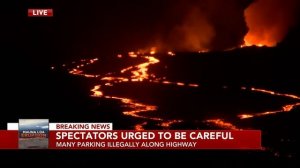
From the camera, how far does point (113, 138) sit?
6754mm

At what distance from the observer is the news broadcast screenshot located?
22.1ft

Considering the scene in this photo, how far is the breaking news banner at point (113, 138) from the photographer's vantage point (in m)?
6.71

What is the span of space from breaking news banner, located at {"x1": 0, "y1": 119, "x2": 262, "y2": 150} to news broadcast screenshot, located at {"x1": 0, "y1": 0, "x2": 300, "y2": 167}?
14 millimetres

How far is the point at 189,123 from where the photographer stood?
23.7ft

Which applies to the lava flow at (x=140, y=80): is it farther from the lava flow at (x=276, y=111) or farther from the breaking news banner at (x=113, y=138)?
the breaking news banner at (x=113, y=138)

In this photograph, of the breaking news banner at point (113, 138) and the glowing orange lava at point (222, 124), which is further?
the glowing orange lava at point (222, 124)

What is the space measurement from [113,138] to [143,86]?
6.06 ft

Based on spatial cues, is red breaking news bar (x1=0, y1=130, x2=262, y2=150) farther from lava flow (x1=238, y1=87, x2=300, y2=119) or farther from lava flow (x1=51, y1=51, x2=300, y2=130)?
lava flow (x1=238, y1=87, x2=300, y2=119)

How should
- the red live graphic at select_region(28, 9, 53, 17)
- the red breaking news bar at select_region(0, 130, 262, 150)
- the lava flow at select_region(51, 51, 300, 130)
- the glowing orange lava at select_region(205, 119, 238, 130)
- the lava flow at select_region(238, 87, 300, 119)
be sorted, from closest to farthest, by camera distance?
1. the red breaking news bar at select_region(0, 130, 262, 150)
2. the glowing orange lava at select_region(205, 119, 238, 130)
3. the red live graphic at select_region(28, 9, 53, 17)
4. the lava flow at select_region(51, 51, 300, 130)
5. the lava flow at select_region(238, 87, 300, 119)

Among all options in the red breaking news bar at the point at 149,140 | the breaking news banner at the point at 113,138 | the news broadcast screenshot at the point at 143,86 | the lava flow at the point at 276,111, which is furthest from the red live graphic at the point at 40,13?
the lava flow at the point at 276,111

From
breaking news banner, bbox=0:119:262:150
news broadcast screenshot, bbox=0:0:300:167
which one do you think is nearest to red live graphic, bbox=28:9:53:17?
news broadcast screenshot, bbox=0:0:300:167

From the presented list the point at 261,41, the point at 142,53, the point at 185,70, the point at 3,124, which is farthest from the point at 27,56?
the point at 261,41

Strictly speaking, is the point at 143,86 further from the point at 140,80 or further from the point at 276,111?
the point at 276,111
